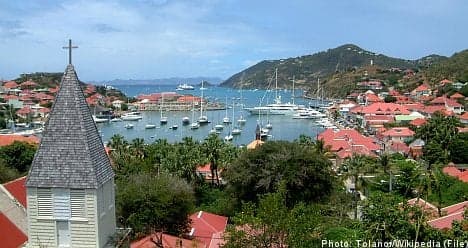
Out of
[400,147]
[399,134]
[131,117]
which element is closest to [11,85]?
[131,117]

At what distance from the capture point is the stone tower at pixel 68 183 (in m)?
9.80

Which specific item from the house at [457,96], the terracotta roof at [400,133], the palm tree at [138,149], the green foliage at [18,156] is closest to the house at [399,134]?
the terracotta roof at [400,133]

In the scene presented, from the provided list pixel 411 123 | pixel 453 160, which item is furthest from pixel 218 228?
pixel 411 123

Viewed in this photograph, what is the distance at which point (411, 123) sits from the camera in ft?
231

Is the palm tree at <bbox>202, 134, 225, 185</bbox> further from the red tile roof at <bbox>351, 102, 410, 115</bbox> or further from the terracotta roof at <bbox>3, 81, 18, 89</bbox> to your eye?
the terracotta roof at <bbox>3, 81, 18, 89</bbox>

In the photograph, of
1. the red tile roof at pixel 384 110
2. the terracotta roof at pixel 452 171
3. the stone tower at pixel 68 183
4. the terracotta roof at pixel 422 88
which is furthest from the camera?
the terracotta roof at pixel 422 88

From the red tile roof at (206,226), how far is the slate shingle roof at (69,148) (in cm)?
1144

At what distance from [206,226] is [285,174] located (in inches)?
196

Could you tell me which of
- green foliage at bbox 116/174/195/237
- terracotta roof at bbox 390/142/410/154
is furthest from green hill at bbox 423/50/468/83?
green foliage at bbox 116/174/195/237

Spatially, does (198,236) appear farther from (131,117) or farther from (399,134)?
(131,117)

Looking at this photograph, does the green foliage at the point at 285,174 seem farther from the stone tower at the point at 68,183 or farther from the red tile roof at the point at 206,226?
the stone tower at the point at 68,183

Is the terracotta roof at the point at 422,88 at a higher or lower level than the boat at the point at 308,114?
higher

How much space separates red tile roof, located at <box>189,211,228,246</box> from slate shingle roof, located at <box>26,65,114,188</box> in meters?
11.4

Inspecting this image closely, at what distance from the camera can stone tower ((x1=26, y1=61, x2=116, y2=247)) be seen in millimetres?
9805
